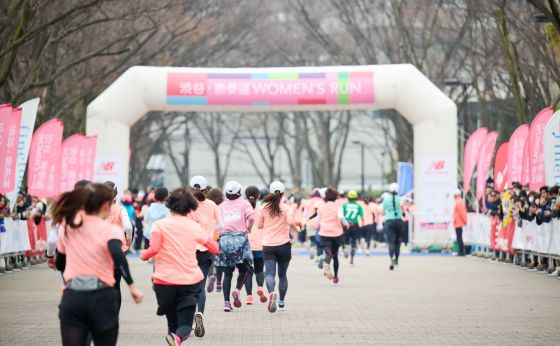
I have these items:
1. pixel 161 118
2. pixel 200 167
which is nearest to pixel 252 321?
pixel 161 118

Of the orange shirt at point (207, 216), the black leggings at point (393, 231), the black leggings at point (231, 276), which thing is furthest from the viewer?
the black leggings at point (393, 231)

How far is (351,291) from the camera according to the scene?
18.6 meters

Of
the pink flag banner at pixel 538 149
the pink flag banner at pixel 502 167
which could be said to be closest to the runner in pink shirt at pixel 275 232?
the pink flag banner at pixel 538 149

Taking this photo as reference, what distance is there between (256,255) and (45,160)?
34.6 ft

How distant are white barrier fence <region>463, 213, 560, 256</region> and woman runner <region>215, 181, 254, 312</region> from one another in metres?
8.55

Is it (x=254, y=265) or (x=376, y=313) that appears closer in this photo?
(x=376, y=313)

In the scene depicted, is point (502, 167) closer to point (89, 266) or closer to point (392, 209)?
point (392, 209)

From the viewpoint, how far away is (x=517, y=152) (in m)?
25.8

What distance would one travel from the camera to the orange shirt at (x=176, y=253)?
9500 millimetres

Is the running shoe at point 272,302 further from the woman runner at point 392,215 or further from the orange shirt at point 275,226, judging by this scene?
the woman runner at point 392,215

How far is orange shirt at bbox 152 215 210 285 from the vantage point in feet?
31.2

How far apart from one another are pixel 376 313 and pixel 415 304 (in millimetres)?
1445

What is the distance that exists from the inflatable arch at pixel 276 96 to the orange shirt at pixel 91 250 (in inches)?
910

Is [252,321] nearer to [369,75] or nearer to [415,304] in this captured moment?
[415,304]
